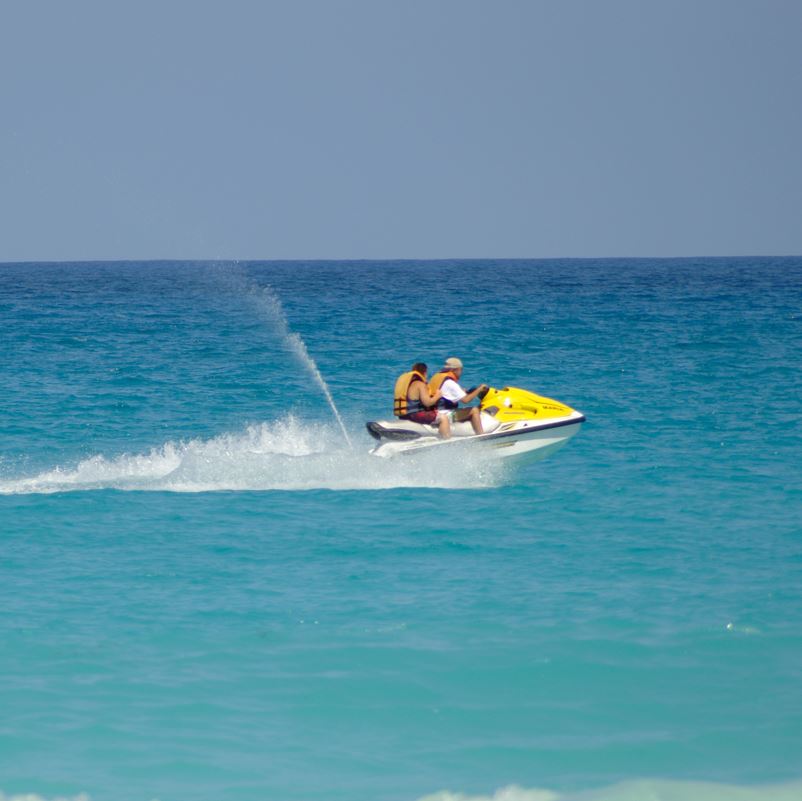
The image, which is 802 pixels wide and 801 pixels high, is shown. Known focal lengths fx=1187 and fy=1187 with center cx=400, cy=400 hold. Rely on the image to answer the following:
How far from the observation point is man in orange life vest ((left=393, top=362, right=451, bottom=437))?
14.8 metres

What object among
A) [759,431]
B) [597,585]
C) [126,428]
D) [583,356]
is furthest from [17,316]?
[597,585]

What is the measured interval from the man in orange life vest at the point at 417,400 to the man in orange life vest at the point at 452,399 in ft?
A: 0.18

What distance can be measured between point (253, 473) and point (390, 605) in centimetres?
568

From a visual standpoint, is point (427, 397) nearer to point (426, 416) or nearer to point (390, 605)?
point (426, 416)

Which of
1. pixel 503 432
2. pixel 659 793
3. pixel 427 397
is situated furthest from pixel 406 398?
pixel 659 793

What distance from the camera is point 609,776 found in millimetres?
7020

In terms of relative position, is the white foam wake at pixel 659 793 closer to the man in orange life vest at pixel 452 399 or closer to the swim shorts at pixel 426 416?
the man in orange life vest at pixel 452 399

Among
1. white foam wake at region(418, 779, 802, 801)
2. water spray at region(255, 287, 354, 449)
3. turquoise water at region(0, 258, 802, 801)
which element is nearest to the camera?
white foam wake at region(418, 779, 802, 801)

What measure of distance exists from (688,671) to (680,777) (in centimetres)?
154

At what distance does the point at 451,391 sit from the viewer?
48.5ft

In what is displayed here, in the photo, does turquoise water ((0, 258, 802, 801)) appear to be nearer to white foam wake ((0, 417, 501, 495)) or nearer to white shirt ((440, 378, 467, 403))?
white foam wake ((0, 417, 501, 495))

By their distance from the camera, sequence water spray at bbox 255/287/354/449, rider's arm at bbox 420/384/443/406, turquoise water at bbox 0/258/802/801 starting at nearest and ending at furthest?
turquoise water at bbox 0/258/802/801 → rider's arm at bbox 420/384/443/406 → water spray at bbox 255/287/354/449

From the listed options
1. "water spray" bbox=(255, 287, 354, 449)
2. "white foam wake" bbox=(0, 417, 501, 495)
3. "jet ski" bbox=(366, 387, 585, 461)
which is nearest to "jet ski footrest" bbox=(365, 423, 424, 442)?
"jet ski" bbox=(366, 387, 585, 461)

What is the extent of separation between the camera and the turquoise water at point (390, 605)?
7.21 m
